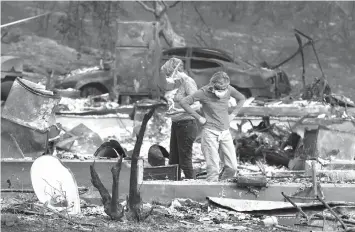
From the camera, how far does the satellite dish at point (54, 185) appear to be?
8703mm

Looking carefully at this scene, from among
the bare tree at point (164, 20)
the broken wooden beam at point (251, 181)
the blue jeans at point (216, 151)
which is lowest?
the broken wooden beam at point (251, 181)

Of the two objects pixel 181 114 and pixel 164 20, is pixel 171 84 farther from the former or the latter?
pixel 164 20

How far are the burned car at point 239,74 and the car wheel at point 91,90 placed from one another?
73.3 inches

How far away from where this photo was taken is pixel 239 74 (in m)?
19.7

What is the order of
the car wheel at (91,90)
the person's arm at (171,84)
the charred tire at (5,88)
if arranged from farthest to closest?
the car wheel at (91,90) < the charred tire at (5,88) < the person's arm at (171,84)

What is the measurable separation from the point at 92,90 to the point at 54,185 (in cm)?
1208

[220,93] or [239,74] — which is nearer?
[220,93]

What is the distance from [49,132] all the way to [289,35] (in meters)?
21.3

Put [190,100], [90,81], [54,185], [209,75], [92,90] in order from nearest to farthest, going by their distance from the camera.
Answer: [54,185] → [190,100] → [209,75] → [90,81] → [92,90]

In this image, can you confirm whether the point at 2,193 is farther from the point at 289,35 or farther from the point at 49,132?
the point at 289,35

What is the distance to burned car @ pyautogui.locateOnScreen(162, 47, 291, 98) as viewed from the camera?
19.4 m

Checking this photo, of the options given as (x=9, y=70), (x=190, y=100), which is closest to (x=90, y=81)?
(x=9, y=70)

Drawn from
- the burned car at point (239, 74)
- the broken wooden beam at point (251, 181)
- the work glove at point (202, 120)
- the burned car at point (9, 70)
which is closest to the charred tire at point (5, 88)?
the burned car at point (9, 70)

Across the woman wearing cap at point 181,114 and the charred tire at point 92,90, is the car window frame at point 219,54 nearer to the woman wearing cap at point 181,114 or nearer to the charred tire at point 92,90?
the charred tire at point 92,90
